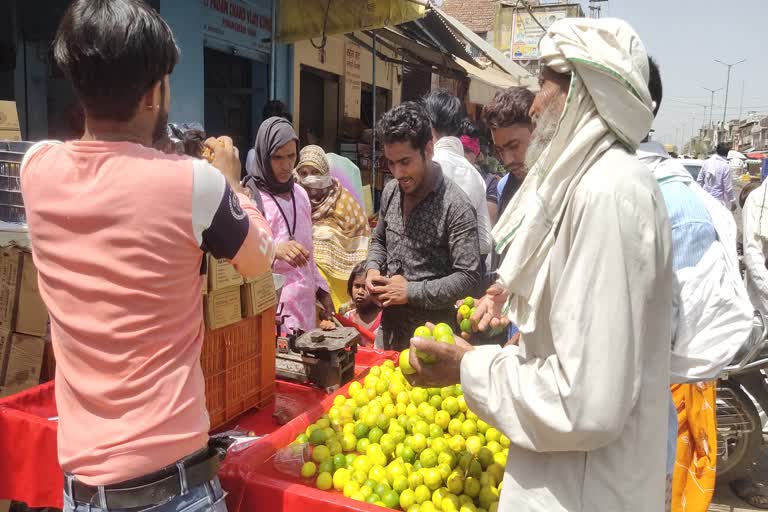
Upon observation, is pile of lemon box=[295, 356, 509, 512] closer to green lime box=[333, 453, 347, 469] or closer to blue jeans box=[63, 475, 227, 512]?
green lime box=[333, 453, 347, 469]

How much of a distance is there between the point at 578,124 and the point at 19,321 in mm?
3006

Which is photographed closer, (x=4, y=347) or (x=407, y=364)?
Answer: (x=407, y=364)

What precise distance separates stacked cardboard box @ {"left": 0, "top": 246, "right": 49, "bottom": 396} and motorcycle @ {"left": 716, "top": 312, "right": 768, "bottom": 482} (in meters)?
4.03

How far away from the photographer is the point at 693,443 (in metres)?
2.49

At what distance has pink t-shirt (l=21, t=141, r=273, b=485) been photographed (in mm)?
1290

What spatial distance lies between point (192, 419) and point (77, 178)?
635 mm

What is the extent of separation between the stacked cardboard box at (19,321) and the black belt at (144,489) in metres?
1.92

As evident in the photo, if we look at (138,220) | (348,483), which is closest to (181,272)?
(138,220)

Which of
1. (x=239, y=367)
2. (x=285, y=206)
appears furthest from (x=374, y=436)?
(x=285, y=206)

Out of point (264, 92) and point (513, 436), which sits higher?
point (264, 92)

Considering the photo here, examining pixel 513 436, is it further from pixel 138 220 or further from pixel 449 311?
pixel 449 311

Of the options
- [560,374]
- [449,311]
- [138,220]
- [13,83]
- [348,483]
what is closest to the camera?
[560,374]

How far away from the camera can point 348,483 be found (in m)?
1.89

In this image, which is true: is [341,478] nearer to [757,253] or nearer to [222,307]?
[222,307]
